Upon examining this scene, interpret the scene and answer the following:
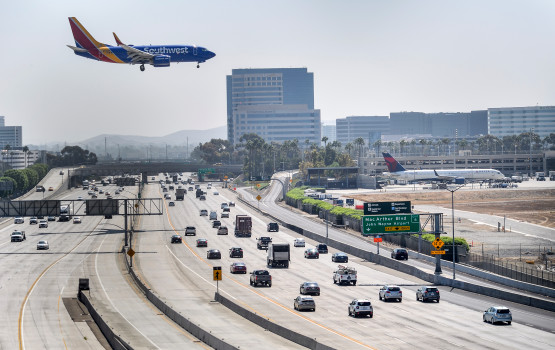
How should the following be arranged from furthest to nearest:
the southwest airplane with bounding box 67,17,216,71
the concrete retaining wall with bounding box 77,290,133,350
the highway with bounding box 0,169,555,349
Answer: the southwest airplane with bounding box 67,17,216,71
the highway with bounding box 0,169,555,349
the concrete retaining wall with bounding box 77,290,133,350

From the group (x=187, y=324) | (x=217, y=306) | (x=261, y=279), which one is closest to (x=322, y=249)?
(x=261, y=279)

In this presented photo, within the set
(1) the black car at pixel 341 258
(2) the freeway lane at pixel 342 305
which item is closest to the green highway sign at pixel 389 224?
(2) the freeway lane at pixel 342 305

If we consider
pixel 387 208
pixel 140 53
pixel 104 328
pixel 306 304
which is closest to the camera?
pixel 104 328

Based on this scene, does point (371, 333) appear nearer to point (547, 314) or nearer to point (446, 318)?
point (446, 318)

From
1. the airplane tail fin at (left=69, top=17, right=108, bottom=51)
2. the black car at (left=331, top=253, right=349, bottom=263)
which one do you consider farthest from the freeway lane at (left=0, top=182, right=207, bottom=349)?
the airplane tail fin at (left=69, top=17, right=108, bottom=51)

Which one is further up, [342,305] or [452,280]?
[452,280]

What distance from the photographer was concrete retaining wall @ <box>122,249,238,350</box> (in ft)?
165

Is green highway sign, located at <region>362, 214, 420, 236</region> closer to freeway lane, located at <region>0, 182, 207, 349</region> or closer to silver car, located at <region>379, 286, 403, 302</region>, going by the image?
silver car, located at <region>379, 286, 403, 302</region>

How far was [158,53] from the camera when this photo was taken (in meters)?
95.2

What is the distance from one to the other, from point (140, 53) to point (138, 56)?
0.60 metres

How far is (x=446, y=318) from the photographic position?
2458 inches

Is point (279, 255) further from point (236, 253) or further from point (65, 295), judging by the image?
point (65, 295)

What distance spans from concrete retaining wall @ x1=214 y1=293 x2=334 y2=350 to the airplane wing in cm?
3273

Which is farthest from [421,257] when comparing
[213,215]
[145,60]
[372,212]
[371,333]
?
[213,215]
